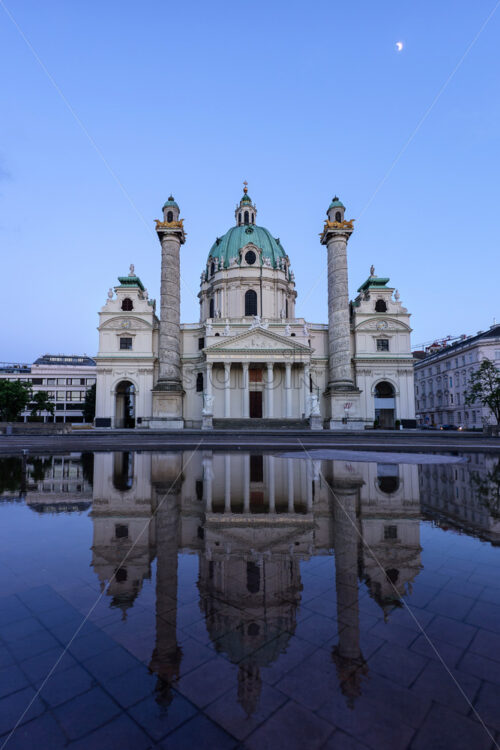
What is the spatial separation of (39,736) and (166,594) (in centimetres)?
184

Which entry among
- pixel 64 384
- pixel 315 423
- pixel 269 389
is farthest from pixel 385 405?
pixel 64 384

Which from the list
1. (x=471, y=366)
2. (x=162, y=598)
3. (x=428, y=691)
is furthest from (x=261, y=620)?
(x=471, y=366)

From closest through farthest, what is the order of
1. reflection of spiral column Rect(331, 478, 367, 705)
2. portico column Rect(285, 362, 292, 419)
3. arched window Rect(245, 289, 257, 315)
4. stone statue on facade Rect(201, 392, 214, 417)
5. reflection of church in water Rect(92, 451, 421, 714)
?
reflection of spiral column Rect(331, 478, 367, 705)
reflection of church in water Rect(92, 451, 421, 714)
stone statue on facade Rect(201, 392, 214, 417)
portico column Rect(285, 362, 292, 419)
arched window Rect(245, 289, 257, 315)

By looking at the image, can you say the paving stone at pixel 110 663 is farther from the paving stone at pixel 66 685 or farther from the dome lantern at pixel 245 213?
the dome lantern at pixel 245 213

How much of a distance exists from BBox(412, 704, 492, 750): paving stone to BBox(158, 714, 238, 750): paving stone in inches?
41.7

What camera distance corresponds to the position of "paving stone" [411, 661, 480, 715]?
2387 millimetres

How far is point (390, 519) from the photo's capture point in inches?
266

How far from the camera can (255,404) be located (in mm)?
47406

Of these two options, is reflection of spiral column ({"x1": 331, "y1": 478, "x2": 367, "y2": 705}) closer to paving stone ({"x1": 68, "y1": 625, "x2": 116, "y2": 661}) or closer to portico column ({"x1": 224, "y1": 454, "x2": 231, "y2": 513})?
paving stone ({"x1": 68, "y1": 625, "x2": 116, "y2": 661})

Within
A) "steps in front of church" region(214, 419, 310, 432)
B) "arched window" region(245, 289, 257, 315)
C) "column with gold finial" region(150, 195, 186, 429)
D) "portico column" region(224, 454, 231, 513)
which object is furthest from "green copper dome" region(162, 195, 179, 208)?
"portico column" region(224, 454, 231, 513)

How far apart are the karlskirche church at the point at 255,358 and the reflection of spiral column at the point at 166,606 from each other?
3489 cm

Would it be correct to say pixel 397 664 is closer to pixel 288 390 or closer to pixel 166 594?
pixel 166 594

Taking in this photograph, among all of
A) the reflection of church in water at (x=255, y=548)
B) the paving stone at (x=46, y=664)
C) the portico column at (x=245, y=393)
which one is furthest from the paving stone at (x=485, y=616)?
the portico column at (x=245, y=393)

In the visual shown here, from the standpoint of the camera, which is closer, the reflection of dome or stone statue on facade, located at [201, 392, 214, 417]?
the reflection of dome
